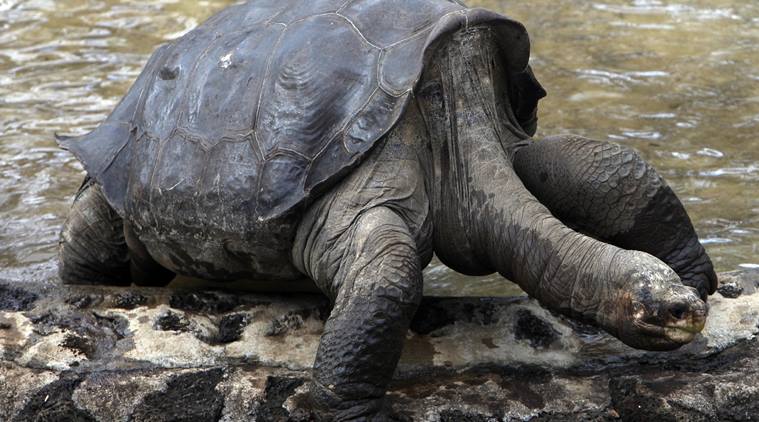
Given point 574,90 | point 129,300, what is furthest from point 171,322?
point 574,90

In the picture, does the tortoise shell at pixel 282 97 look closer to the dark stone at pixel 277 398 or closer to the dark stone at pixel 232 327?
the dark stone at pixel 232 327

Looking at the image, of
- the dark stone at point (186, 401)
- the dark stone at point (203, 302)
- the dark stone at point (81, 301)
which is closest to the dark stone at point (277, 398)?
the dark stone at point (186, 401)

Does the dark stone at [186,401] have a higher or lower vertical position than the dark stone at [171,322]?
lower

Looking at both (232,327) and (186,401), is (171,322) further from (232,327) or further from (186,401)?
(186,401)

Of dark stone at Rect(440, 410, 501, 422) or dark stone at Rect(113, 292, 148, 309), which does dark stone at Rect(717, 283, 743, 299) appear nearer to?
dark stone at Rect(440, 410, 501, 422)

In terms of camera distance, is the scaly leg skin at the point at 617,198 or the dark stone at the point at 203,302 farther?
the dark stone at the point at 203,302

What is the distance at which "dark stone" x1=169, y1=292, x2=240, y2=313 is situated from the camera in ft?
15.8

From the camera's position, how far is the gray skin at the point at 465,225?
3848mm

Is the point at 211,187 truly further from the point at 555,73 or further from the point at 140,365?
the point at 555,73

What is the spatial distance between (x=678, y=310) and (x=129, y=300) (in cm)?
246

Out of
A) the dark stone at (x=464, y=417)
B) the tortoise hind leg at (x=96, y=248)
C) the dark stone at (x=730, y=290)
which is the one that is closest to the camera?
the dark stone at (x=464, y=417)

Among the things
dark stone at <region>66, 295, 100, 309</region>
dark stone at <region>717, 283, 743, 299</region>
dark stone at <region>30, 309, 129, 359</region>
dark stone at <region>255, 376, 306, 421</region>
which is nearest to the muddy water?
dark stone at <region>717, 283, 743, 299</region>

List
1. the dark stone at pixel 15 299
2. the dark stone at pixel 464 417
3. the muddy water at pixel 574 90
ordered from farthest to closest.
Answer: the muddy water at pixel 574 90
the dark stone at pixel 15 299
the dark stone at pixel 464 417

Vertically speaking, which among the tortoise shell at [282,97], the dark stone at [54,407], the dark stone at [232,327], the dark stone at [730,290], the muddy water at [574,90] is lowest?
the muddy water at [574,90]
